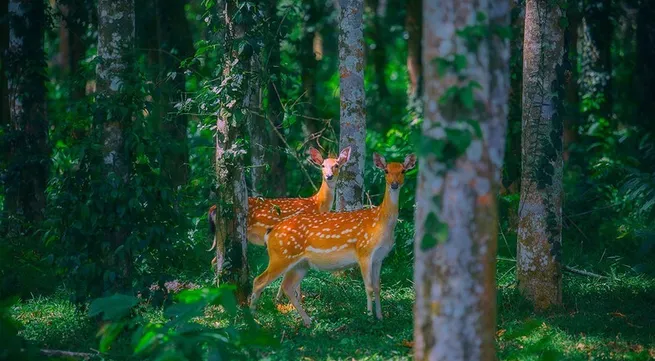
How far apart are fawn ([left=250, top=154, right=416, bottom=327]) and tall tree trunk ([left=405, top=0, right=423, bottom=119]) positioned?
33.9 feet

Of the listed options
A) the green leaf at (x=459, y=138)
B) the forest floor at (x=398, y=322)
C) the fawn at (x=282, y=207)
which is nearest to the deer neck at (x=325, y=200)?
the fawn at (x=282, y=207)

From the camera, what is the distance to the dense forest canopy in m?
6.16

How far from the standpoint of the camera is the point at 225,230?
1043 cm

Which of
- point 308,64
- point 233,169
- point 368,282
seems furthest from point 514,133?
point 308,64

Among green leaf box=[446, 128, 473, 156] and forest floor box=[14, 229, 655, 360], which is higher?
→ green leaf box=[446, 128, 473, 156]

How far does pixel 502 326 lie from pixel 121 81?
4.42 metres

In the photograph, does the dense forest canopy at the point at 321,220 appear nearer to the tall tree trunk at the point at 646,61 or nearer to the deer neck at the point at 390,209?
the deer neck at the point at 390,209

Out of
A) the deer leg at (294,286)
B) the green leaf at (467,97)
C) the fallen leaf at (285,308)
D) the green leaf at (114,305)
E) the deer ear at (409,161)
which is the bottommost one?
the fallen leaf at (285,308)

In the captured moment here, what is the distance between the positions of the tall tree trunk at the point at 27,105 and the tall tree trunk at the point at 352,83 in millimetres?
4575

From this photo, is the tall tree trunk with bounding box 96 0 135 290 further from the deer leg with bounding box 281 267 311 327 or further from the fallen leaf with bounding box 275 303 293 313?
the fallen leaf with bounding box 275 303 293 313

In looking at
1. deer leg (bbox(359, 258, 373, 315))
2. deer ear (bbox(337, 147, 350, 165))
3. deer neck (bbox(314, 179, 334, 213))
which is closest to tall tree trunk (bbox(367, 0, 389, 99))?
deer neck (bbox(314, 179, 334, 213))

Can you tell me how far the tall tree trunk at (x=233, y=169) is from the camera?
1015 cm

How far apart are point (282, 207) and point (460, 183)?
22.2 ft

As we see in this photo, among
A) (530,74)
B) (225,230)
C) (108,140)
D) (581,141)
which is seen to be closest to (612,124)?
(581,141)
